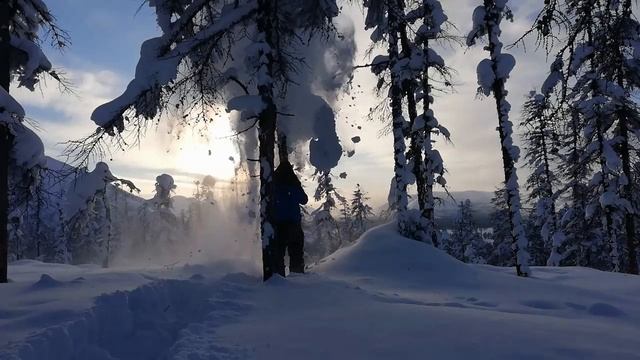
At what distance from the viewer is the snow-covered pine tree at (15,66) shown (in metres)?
11.7

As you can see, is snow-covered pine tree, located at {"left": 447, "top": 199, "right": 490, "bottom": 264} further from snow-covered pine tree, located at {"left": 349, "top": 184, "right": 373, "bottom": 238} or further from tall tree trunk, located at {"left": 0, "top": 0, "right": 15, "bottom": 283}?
tall tree trunk, located at {"left": 0, "top": 0, "right": 15, "bottom": 283}

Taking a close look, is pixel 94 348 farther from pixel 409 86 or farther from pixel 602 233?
pixel 602 233

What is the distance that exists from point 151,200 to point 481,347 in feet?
162

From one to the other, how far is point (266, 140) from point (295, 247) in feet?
8.35

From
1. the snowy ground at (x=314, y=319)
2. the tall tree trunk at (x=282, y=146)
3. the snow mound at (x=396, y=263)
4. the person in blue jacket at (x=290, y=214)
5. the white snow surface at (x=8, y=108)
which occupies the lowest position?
the snowy ground at (x=314, y=319)

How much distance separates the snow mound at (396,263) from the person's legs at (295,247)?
63cm

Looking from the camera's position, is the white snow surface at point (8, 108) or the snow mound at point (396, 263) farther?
the white snow surface at point (8, 108)

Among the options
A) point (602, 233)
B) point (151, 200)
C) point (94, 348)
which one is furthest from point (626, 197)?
point (151, 200)

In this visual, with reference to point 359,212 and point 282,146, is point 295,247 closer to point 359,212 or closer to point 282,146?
point 282,146

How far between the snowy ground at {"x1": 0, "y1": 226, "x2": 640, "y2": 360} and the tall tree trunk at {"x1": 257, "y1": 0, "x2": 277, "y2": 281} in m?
0.71

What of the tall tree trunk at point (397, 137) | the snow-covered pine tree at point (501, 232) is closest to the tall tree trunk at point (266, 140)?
the tall tree trunk at point (397, 137)

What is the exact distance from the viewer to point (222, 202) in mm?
25797

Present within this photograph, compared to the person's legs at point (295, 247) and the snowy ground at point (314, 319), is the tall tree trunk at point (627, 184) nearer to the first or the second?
the snowy ground at point (314, 319)

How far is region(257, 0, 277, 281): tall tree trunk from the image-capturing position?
8297mm
